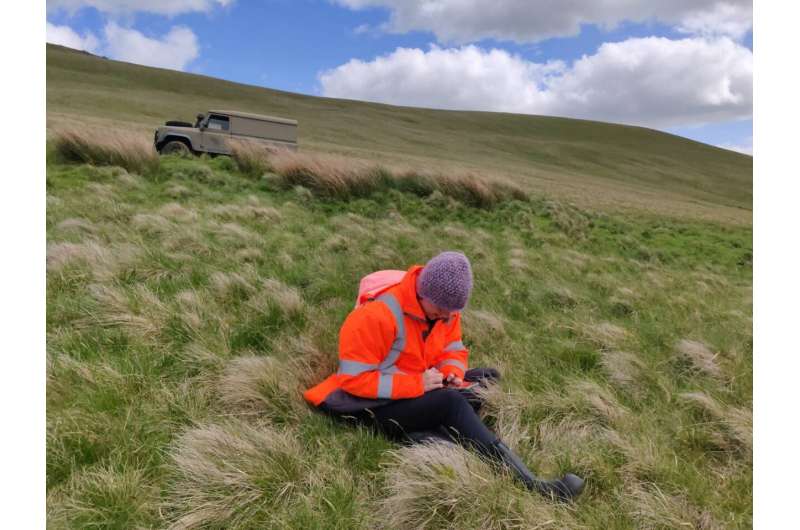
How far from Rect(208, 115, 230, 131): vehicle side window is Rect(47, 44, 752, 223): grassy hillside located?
17973 millimetres

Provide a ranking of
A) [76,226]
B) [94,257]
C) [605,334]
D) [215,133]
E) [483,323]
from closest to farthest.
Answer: [605,334] → [483,323] → [94,257] → [76,226] → [215,133]

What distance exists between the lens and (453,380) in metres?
3.62

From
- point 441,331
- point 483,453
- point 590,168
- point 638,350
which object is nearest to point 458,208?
point 638,350

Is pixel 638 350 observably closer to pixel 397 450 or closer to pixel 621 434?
pixel 621 434

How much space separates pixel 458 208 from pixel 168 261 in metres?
7.66

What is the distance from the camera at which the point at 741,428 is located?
334cm

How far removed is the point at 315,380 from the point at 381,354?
658mm

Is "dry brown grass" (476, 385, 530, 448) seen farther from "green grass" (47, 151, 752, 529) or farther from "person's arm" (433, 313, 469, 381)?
"person's arm" (433, 313, 469, 381)

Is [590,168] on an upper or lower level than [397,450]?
upper

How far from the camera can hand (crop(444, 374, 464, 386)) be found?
360 cm

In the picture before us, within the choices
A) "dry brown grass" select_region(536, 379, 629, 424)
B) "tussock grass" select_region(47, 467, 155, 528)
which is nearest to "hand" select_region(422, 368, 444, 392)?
"dry brown grass" select_region(536, 379, 629, 424)

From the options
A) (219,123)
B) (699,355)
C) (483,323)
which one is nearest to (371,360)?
(483,323)

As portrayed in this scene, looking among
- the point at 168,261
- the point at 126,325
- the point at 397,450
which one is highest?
the point at 168,261

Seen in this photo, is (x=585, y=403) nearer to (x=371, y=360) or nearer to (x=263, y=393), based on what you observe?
(x=371, y=360)
